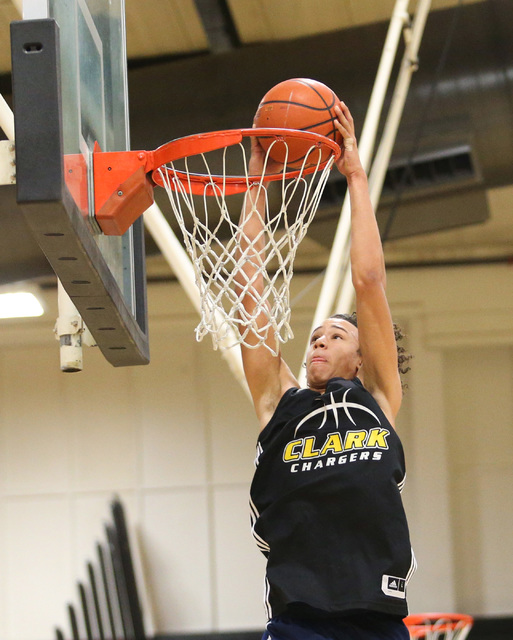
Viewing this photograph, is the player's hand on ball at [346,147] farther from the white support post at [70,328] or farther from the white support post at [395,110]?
the white support post at [395,110]

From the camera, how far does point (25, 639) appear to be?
7.84 meters

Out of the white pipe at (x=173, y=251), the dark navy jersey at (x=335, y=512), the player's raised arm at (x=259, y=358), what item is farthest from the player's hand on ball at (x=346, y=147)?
the white pipe at (x=173, y=251)

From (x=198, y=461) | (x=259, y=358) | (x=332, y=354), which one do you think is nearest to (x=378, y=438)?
(x=332, y=354)

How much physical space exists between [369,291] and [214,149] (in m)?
0.56

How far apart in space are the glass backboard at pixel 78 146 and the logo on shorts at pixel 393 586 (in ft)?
2.95

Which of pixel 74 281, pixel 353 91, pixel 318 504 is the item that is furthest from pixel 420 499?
pixel 74 281

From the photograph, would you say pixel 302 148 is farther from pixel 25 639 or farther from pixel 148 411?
pixel 25 639

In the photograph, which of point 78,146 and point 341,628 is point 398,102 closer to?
point 78,146

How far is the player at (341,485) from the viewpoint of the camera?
216 cm

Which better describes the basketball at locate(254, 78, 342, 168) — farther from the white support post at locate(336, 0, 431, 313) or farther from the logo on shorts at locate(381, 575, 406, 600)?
the white support post at locate(336, 0, 431, 313)

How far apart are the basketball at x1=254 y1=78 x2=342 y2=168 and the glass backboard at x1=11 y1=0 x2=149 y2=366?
441 mm

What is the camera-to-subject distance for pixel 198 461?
7.94m

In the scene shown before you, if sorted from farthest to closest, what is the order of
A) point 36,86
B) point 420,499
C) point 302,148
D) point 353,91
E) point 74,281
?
1. point 420,499
2. point 353,91
3. point 302,148
4. point 74,281
5. point 36,86

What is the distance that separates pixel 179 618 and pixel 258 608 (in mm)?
681
